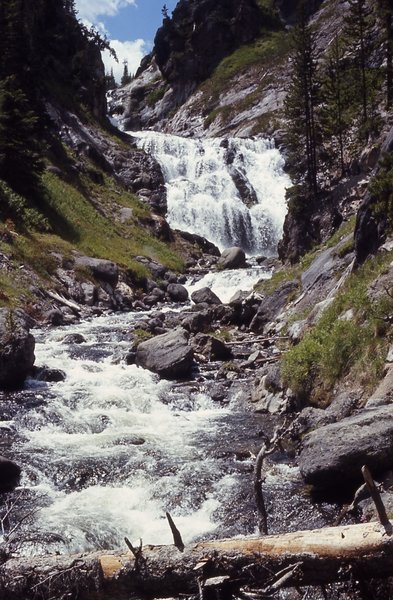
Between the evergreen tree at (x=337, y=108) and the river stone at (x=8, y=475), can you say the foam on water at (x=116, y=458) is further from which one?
the evergreen tree at (x=337, y=108)

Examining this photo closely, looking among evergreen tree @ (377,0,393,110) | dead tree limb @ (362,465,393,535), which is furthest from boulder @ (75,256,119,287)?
dead tree limb @ (362,465,393,535)

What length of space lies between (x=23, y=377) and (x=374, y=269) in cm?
1207

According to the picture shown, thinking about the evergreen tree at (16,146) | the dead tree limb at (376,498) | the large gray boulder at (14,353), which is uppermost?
the evergreen tree at (16,146)

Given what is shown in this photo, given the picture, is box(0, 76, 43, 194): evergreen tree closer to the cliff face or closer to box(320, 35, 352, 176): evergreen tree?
box(320, 35, 352, 176): evergreen tree

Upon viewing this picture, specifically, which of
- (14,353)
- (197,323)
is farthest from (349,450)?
(197,323)

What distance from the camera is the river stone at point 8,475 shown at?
39.6ft

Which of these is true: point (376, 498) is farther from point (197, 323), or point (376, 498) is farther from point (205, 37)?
point (205, 37)

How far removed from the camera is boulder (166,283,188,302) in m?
37.2

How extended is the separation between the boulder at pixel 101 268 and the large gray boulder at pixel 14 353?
1596cm

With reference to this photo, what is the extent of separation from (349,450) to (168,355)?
10737 millimetres

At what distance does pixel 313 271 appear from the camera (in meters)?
26.2

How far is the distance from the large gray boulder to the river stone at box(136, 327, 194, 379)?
403 cm

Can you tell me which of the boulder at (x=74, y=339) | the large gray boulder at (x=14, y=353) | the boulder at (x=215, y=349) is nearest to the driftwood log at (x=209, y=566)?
the large gray boulder at (x=14, y=353)

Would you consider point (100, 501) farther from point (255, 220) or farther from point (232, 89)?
point (232, 89)
